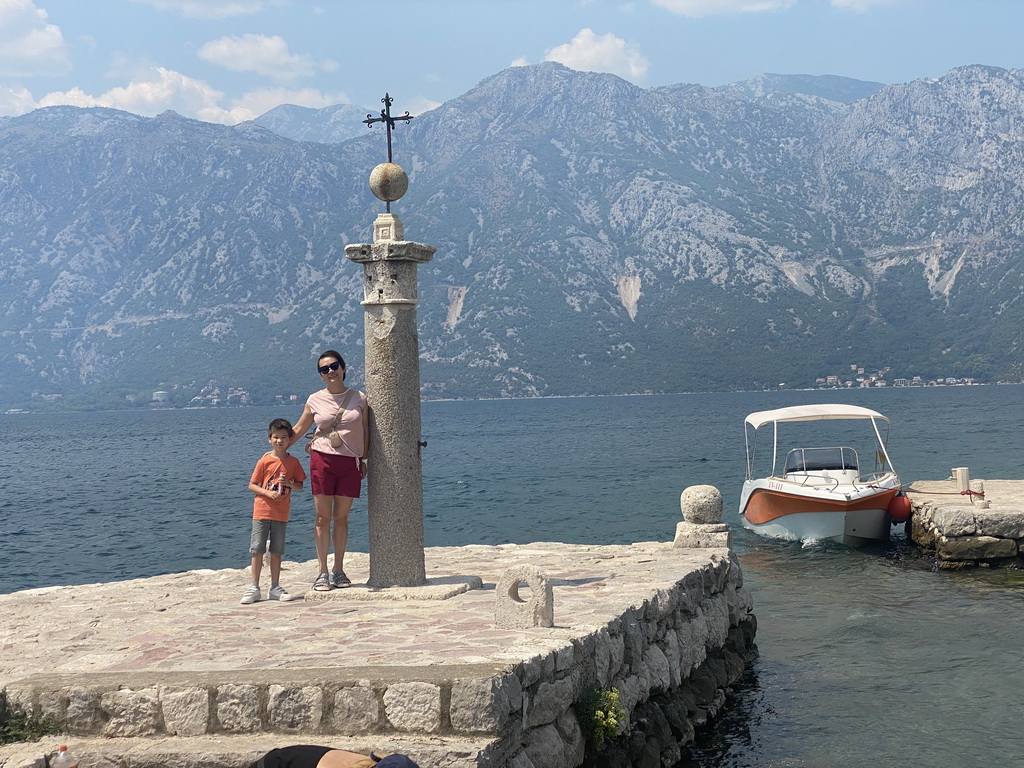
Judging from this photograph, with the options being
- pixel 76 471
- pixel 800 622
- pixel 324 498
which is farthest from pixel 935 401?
pixel 324 498

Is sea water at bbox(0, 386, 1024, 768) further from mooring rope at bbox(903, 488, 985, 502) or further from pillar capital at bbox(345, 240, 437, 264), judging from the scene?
pillar capital at bbox(345, 240, 437, 264)

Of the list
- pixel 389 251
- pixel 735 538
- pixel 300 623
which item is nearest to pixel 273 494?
pixel 300 623

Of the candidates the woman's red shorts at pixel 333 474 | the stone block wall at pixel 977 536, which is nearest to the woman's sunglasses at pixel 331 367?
the woman's red shorts at pixel 333 474

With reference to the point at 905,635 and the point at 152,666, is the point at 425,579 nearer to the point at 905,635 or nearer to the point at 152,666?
the point at 152,666

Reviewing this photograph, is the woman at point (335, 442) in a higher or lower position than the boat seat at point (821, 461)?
higher

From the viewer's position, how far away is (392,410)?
10.1 meters

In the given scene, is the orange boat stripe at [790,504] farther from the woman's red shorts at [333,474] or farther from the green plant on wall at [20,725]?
the green plant on wall at [20,725]

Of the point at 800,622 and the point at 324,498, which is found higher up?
the point at 324,498

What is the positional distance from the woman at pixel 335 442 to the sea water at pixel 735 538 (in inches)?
69.5

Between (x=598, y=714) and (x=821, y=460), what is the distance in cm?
2132

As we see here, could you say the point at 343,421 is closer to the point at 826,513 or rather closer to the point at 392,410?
the point at 392,410

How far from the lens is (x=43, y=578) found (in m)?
30.4

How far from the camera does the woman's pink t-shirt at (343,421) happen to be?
1003cm

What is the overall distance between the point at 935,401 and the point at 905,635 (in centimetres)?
12432
